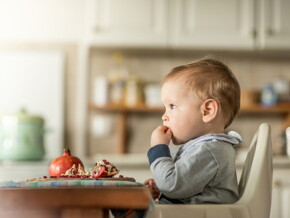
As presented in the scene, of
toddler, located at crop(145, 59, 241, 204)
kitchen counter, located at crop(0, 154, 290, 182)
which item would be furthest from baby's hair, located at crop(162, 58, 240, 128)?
kitchen counter, located at crop(0, 154, 290, 182)

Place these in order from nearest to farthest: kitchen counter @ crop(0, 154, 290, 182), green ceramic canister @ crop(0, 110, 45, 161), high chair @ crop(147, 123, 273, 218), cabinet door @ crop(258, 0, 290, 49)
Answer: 1. high chair @ crop(147, 123, 273, 218)
2. kitchen counter @ crop(0, 154, 290, 182)
3. green ceramic canister @ crop(0, 110, 45, 161)
4. cabinet door @ crop(258, 0, 290, 49)

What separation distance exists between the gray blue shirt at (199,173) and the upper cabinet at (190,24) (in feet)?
7.70

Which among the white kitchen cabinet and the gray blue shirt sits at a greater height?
the white kitchen cabinet

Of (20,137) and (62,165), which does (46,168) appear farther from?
(62,165)

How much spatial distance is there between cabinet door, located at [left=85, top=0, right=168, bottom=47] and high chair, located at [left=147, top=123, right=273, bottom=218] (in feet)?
7.43

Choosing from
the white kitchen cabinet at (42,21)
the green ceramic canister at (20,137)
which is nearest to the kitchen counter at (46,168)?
the green ceramic canister at (20,137)

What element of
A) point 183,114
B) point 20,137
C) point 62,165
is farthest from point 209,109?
point 20,137

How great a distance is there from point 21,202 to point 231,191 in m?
0.64

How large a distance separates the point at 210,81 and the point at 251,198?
313 mm

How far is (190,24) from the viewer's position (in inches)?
147

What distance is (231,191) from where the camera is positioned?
135 centimetres

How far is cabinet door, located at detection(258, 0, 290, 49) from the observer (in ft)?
12.4

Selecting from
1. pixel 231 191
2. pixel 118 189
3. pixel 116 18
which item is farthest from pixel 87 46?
pixel 118 189

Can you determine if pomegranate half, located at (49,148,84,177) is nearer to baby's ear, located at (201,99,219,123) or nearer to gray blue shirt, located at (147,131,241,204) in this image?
gray blue shirt, located at (147,131,241,204)
